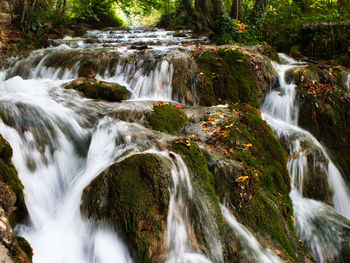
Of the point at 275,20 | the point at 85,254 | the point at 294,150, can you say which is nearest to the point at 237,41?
the point at 275,20

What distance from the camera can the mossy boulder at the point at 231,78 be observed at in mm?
6523

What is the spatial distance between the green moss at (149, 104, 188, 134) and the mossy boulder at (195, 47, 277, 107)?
160 cm

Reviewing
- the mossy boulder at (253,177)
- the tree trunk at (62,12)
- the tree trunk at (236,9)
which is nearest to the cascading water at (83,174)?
the mossy boulder at (253,177)

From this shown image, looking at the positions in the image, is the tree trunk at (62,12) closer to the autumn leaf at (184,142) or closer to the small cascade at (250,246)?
the autumn leaf at (184,142)

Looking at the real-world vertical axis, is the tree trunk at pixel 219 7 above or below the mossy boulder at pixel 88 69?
above

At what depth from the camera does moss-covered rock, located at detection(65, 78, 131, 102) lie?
561cm

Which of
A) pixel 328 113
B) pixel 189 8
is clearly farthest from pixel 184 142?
pixel 189 8

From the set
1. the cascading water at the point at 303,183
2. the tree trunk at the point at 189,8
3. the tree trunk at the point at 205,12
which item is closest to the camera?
the cascading water at the point at 303,183

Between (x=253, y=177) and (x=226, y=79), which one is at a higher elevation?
(x=226, y=79)

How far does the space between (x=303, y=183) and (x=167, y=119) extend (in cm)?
287

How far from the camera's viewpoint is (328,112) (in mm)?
6020

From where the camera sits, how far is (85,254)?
8.41 ft

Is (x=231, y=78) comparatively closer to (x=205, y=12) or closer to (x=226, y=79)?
(x=226, y=79)

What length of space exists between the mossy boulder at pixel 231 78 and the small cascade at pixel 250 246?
12.4 ft
